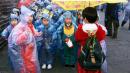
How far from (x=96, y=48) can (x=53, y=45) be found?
3.11 metres

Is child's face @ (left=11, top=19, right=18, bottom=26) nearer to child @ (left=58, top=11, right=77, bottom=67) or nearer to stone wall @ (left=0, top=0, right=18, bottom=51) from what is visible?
child @ (left=58, top=11, right=77, bottom=67)

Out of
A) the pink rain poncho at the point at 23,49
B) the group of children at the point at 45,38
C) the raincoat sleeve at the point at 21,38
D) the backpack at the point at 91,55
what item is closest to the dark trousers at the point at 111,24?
the group of children at the point at 45,38

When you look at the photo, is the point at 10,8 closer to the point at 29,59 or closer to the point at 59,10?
the point at 59,10

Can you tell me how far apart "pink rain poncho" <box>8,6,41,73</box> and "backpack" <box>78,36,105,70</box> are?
1.52 meters

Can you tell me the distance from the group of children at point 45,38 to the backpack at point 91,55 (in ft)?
0.44

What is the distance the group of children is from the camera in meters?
6.32

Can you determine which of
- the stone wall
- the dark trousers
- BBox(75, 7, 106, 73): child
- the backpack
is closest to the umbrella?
BBox(75, 7, 106, 73): child

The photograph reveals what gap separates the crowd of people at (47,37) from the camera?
632cm

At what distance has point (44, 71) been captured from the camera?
345 inches

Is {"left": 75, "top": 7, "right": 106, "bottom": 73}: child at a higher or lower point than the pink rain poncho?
higher

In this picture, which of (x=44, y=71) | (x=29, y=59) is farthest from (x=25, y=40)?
(x=44, y=71)

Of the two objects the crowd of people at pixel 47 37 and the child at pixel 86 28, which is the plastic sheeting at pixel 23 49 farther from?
the child at pixel 86 28

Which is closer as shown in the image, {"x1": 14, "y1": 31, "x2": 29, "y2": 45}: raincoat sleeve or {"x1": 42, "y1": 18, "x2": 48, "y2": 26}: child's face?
{"x1": 14, "y1": 31, "x2": 29, "y2": 45}: raincoat sleeve

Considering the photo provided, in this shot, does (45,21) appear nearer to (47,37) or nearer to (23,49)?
(47,37)
